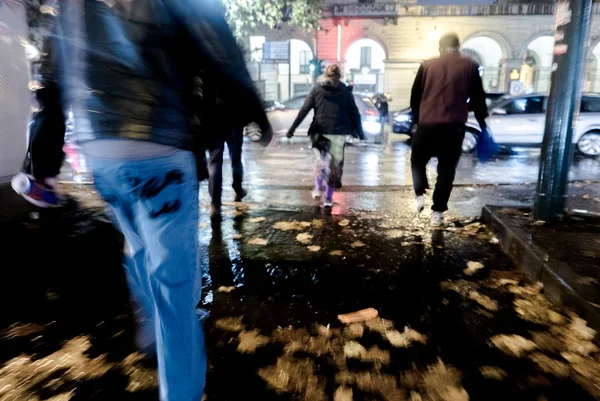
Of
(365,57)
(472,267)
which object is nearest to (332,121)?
(472,267)

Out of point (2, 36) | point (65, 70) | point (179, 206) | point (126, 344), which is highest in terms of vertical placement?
point (2, 36)

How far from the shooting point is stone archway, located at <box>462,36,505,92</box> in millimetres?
31016

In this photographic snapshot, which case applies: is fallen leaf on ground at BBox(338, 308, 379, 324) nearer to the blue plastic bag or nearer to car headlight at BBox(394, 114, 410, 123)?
the blue plastic bag

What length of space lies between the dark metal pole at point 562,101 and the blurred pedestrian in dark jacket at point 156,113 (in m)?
3.55

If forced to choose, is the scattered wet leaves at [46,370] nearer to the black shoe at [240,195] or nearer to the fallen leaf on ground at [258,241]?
the fallen leaf on ground at [258,241]

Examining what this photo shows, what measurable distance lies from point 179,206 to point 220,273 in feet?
6.35

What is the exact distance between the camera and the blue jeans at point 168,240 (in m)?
1.58

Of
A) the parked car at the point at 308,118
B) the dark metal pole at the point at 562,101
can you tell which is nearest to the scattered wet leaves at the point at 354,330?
the dark metal pole at the point at 562,101

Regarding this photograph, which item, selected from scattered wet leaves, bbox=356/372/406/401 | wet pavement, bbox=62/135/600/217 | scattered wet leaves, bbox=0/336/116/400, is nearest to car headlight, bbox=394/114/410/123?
wet pavement, bbox=62/135/600/217

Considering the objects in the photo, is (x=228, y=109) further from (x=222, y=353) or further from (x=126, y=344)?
(x=126, y=344)

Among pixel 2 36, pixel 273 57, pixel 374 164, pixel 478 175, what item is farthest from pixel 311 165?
pixel 273 57

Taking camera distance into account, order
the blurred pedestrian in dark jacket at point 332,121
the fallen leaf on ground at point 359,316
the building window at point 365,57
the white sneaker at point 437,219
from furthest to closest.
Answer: the building window at point 365,57, the blurred pedestrian in dark jacket at point 332,121, the white sneaker at point 437,219, the fallen leaf on ground at point 359,316

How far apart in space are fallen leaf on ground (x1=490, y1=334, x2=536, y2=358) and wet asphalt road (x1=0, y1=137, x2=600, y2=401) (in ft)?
0.03

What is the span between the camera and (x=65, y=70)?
161 cm
